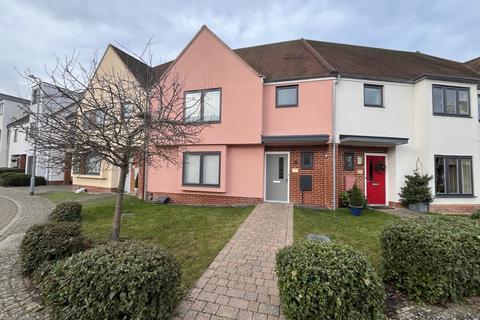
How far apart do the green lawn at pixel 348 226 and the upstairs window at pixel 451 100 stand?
5900mm

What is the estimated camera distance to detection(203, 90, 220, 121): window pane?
1076 centimetres

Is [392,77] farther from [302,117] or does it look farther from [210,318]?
[210,318]

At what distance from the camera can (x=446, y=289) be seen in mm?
3162

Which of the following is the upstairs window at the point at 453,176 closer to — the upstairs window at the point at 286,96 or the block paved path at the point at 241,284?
the upstairs window at the point at 286,96

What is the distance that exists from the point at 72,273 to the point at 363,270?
11.6 ft

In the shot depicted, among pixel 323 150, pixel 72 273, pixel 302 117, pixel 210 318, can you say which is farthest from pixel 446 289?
pixel 302 117

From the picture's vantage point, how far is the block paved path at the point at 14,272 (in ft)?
10.2

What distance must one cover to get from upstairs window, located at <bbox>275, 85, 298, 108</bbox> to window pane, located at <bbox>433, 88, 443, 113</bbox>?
642 centimetres

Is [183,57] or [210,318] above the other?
[183,57]

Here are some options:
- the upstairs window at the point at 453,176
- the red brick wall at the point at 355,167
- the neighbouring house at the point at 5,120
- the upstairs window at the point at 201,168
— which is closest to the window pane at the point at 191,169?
the upstairs window at the point at 201,168

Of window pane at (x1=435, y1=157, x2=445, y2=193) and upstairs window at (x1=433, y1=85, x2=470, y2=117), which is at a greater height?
upstairs window at (x1=433, y1=85, x2=470, y2=117)

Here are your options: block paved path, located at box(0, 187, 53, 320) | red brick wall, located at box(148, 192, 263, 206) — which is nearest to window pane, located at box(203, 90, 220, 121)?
red brick wall, located at box(148, 192, 263, 206)

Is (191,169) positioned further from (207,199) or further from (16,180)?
(16,180)

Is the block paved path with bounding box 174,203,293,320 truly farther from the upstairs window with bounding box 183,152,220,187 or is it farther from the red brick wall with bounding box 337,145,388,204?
the red brick wall with bounding box 337,145,388,204
